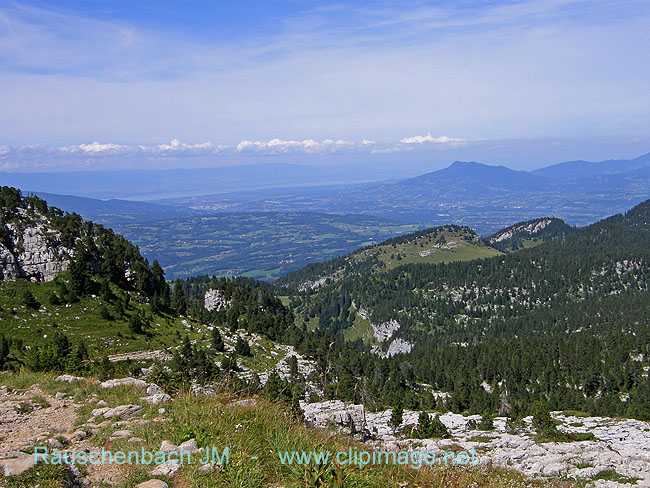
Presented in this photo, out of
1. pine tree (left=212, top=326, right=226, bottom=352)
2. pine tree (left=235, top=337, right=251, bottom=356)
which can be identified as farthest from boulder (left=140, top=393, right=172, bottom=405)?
pine tree (left=212, top=326, right=226, bottom=352)

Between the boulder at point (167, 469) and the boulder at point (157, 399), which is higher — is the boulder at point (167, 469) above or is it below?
above

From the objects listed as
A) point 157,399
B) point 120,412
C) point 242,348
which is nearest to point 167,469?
point 120,412

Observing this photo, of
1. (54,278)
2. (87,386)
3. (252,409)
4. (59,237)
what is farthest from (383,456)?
(59,237)

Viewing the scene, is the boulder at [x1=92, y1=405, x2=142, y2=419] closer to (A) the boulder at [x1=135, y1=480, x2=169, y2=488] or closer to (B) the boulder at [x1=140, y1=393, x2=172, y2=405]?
(B) the boulder at [x1=140, y1=393, x2=172, y2=405]

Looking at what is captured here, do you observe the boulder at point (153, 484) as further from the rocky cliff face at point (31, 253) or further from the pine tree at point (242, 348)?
the rocky cliff face at point (31, 253)

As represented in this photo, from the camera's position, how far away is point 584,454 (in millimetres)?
22375

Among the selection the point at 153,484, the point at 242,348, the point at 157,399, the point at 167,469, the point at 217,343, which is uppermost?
the point at 153,484

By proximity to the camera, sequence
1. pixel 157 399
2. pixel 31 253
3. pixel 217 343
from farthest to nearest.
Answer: pixel 31 253, pixel 217 343, pixel 157 399

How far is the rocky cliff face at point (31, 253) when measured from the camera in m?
63.5

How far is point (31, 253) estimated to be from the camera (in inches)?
2660

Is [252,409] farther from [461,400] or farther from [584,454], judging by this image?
[461,400]

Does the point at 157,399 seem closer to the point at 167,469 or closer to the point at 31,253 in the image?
the point at 167,469

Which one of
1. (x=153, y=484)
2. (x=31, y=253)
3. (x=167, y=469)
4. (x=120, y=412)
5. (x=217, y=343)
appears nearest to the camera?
(x=153, y=484)

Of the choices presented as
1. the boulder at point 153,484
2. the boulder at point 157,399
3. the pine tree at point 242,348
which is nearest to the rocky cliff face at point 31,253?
the pine tree at point 242,348
